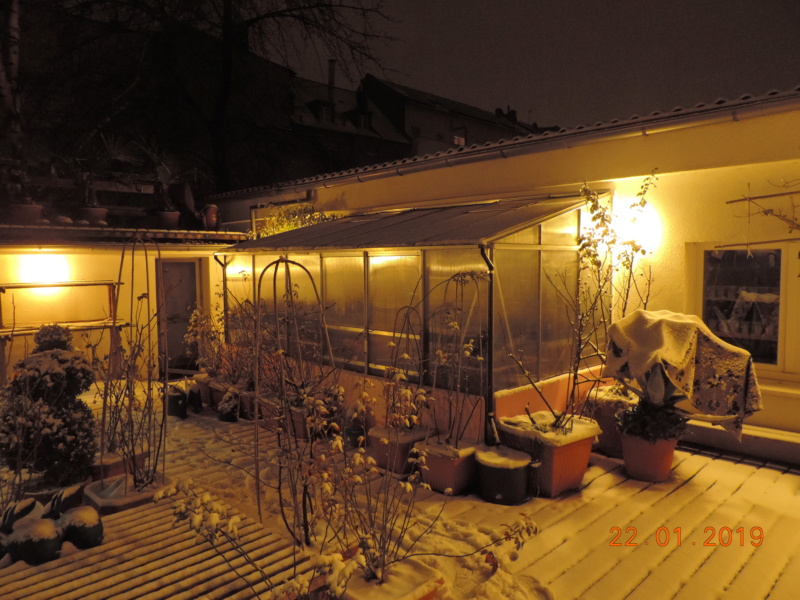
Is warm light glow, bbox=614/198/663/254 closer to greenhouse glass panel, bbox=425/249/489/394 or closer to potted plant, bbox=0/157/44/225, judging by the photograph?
greenhouse glass panel, bbox=425/249/489/394

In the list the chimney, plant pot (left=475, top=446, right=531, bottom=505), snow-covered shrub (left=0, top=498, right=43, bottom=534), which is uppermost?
the chimney

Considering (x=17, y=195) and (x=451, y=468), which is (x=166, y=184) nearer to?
(x=17, y=195)

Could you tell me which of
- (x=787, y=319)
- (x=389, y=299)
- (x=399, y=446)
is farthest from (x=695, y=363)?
(x=389, y=299)

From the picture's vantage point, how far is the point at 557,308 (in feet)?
21.0

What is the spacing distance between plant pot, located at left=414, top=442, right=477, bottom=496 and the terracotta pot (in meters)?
0.61

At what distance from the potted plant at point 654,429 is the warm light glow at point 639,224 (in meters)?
1.90

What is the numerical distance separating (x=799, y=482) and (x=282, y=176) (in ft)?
49.6

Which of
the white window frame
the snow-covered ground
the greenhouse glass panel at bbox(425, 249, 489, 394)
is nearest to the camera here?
the snow-covered ground

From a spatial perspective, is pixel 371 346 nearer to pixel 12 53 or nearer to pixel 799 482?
pixel 799 482

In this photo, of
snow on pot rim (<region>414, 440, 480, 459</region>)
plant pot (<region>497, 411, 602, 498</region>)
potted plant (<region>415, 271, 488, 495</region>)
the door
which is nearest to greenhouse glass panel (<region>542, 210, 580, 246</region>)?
potted plant (<region>415, 271, 488, 495</region>)

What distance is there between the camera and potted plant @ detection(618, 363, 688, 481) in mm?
5137

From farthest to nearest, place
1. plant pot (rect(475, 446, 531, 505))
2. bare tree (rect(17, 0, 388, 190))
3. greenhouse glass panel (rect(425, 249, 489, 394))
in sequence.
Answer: bare tree (rect(17, 0, 388, 190)) → greenhouse glass panel (rect(425, 249, 489, 394)) → plant pot (rect(475, 446, 531, 505))

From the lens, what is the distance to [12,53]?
11.8 meters

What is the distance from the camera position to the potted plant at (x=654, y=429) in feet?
16.9
